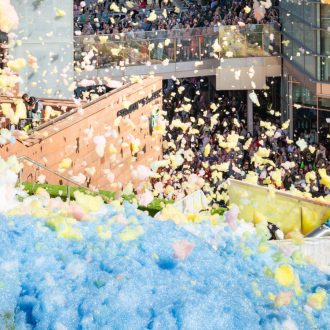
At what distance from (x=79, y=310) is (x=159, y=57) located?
1645 cm

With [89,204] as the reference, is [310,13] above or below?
above

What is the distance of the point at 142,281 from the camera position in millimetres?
5578

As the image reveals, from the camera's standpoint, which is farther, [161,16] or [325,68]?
[161,16]

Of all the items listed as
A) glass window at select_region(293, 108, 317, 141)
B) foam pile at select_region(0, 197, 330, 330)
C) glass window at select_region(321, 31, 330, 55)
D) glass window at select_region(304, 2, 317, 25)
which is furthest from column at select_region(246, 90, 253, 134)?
foam pile at select_region(0, 197, 330, 330)

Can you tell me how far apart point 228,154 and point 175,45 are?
459 centimetres

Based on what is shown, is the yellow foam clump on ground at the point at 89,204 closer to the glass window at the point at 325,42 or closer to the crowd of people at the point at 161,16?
the glass window at the point at 325,42

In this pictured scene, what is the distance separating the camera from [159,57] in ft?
69.9

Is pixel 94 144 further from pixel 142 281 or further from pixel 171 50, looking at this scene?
pixel 142 281

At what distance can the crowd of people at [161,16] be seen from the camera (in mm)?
23594

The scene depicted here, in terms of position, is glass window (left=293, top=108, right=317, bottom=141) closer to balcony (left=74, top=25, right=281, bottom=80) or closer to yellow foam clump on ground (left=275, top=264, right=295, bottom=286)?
balcony (left=74, top=25, right=281, bottom=80)

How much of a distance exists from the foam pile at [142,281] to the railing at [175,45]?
42.5 feet

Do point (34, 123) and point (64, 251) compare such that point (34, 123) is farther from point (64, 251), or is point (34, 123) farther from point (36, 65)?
point (64, 251)

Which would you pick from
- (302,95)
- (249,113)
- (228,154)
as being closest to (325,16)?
(302,95)

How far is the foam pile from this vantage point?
17.3ft
